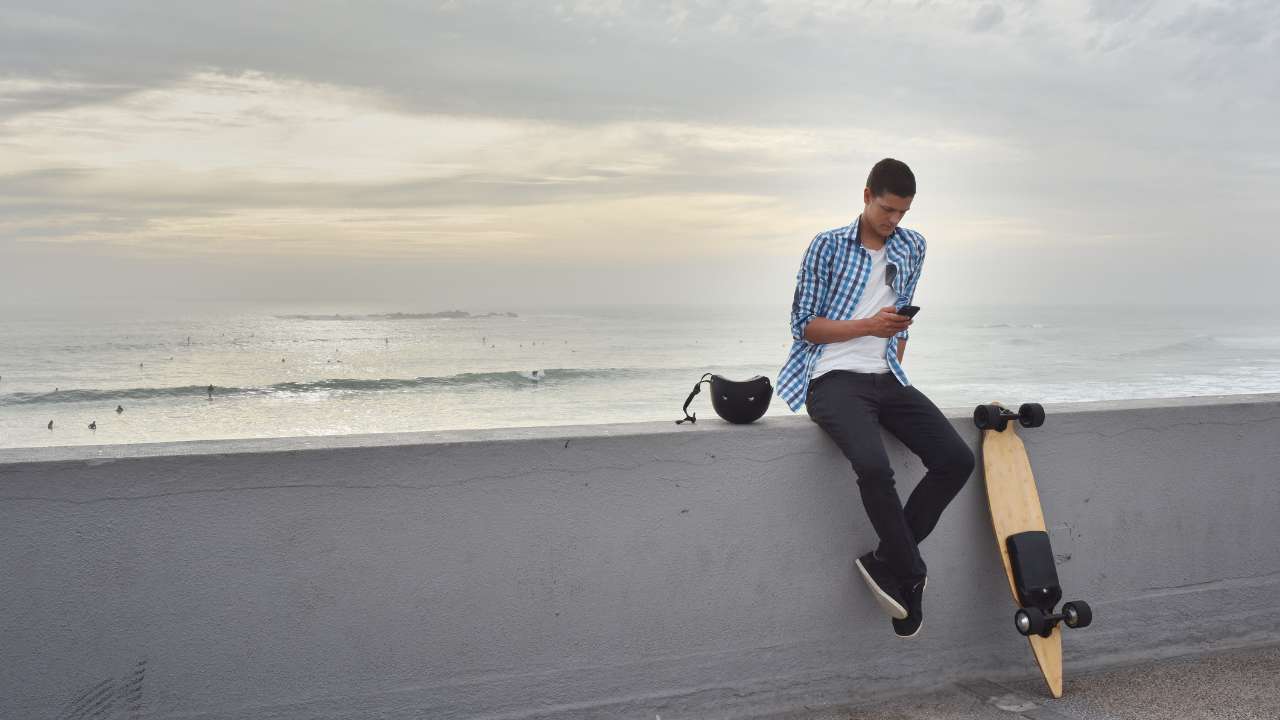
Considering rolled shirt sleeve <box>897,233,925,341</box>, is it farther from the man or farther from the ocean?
the ocean

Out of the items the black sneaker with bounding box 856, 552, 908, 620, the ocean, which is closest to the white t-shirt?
the black sneaker with bounding box 856, 552, 908, 620

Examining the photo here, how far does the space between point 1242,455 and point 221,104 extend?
51.8 m

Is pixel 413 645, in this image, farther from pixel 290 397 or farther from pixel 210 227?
pixel 210 227

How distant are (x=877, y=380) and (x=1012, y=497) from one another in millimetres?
671

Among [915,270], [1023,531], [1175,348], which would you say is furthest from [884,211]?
[1175,348]

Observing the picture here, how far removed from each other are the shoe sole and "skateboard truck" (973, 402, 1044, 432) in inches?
26.7

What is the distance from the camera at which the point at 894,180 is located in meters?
3.15

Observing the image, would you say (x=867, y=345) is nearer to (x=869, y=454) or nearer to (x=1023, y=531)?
(x=869, y=454)

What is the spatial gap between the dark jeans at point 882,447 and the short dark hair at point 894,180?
612 mm

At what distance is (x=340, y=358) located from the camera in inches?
1853

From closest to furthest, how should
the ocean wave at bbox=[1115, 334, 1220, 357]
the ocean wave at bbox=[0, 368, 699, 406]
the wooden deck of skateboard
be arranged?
the wooden deck of skateboard, the ocean wave at bbox=[0, 368, 699, 406], the ocean wave at bbox=[1115, 334, 1220, 357]

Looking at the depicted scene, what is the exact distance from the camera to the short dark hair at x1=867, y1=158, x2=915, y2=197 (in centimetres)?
315

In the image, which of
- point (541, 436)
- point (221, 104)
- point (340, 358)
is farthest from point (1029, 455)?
point (221, 104)

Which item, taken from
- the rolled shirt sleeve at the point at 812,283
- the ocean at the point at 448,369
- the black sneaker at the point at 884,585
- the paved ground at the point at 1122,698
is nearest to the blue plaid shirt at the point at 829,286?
the rolled shirt sleeve at the point at 812,283
